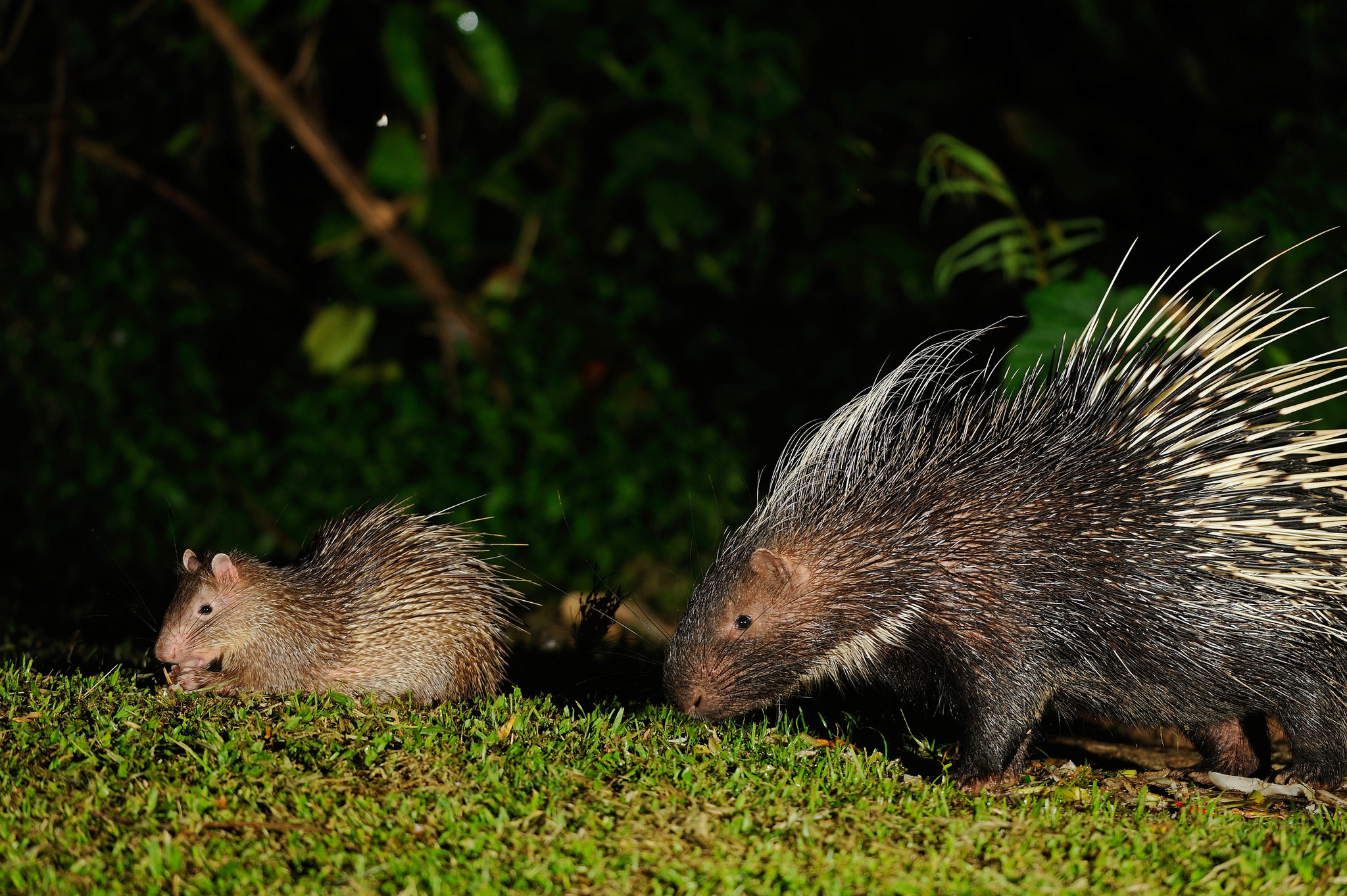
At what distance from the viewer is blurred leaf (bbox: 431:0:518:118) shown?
2268mm

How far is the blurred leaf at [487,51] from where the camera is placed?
2.27 metres

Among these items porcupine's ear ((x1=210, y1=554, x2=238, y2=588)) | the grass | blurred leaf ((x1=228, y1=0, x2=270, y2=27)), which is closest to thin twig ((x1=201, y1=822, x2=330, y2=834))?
the grass

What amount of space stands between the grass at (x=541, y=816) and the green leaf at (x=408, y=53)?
4.84 feet

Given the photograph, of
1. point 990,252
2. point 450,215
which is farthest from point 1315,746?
point 450,215

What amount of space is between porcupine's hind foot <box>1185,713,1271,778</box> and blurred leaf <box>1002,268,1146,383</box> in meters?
1.26

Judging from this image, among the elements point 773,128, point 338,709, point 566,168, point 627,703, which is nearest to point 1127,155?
point 773,128

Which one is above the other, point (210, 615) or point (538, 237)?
point (538, 237)

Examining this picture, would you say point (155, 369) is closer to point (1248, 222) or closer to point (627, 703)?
point (627, 703)

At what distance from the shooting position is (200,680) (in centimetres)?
332

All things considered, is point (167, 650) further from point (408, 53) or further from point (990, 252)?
point (990, 252)

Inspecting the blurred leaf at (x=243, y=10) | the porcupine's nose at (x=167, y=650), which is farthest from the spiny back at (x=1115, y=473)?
the blurred leaf at (x=243, y=10)

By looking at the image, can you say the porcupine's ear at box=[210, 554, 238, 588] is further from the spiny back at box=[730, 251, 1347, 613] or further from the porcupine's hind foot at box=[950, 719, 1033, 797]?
the porcupine's hind foot at box=[950, 719, 1033, 797]

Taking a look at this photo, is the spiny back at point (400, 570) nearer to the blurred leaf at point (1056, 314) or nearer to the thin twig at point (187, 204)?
the thin twig at point (187, 204)

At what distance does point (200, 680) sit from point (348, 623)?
45 centimetres
